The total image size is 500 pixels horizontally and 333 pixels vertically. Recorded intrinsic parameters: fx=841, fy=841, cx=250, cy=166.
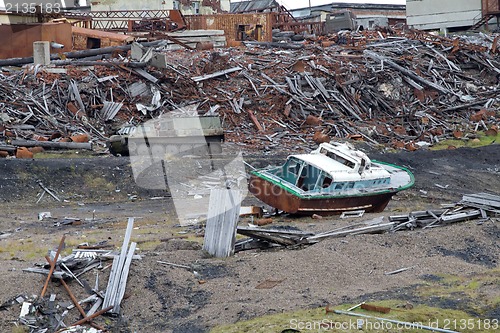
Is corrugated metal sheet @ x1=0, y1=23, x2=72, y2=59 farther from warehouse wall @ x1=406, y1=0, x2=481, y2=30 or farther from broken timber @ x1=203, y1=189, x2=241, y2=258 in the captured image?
broken timber @ x1=203, y1=189, x2=241, y2=258

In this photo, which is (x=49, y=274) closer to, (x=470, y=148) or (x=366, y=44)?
Result: (x=470, y=148)

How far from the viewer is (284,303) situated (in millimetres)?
13938

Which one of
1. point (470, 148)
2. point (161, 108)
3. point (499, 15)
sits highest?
point (499, 15)

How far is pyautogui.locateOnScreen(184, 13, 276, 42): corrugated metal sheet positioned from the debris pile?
614 centimetres

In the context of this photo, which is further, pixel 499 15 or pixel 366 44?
pixel 499 15

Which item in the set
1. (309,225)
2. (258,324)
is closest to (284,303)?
(258,324)

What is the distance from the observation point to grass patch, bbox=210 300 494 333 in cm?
1251

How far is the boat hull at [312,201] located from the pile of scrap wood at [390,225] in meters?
2.75

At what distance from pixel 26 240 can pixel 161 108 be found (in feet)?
49.1

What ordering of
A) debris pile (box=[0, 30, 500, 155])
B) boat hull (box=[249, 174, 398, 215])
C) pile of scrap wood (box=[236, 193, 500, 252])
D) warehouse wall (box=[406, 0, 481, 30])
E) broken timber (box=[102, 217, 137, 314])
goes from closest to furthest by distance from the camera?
broken timber (box=[102, 217, 137, 314])
pile of scrap wood (box=[236, 193, 500, 252])
boat hull (box=[249, 174, 398, 215])
debris pile (box=[0, 30, 500, 155])
warehouse wall (box=[406, 0, 481, 30])

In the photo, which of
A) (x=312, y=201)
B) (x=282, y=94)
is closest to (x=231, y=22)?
(x=282, y=94)

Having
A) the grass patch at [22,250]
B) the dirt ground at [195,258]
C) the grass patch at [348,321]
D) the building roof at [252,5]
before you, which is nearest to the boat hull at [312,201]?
the dirt ground at [195,258]

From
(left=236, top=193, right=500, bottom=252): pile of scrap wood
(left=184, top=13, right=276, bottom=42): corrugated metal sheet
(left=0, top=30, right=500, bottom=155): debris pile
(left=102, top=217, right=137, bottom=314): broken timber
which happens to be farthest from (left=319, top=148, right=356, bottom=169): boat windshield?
(left=184, top=13, right=276, bottom=42): corrugated metal sheet

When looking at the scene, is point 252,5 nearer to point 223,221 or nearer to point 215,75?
point 215,75
